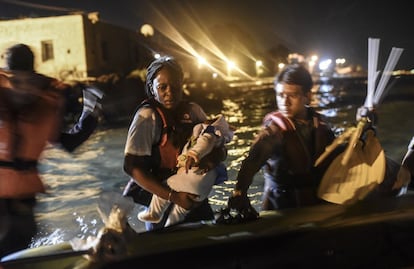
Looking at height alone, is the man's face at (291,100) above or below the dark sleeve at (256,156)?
above

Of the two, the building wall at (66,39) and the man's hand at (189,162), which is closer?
the man's hand at (189,162)

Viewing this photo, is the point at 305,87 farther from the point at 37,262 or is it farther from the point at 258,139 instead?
the point at 37,262

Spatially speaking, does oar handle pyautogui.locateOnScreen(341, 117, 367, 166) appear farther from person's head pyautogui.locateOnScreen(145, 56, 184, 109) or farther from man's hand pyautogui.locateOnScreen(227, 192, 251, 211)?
person's head pyautogui.locateOnScreen(145, 56, 184, 109)

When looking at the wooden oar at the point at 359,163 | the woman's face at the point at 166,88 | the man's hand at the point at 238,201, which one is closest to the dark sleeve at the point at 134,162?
the woman's face at the point at 166,88

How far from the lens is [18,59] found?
281 centimetres

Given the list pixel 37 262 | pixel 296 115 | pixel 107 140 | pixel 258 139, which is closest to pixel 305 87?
pixel 296 115

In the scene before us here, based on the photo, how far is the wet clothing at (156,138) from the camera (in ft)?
9.50

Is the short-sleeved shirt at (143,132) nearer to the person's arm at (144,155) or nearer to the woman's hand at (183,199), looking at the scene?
the person's arm at (144,155)

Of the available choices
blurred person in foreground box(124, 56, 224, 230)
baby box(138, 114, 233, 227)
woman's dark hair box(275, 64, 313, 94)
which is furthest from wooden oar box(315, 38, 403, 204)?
blurred person in foreground box(124, 56, 224, 230)

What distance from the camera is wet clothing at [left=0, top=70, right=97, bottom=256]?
9.03ft

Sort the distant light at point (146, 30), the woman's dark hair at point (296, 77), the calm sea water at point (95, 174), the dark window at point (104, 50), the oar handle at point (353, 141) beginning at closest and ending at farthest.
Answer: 1. the woman's dark hair at point (296, 77)
2. the oar handle at point (353, 141)
3. the calm sea water at point (95, 174)
4. the dark window at point (104, 50)
5. the distant light at point (146, 30)

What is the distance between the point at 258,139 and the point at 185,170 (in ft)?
2.13

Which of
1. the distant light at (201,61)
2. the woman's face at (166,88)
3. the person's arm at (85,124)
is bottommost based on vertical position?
the person's arm at (85,124)

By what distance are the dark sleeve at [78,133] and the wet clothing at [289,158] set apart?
120 cm
